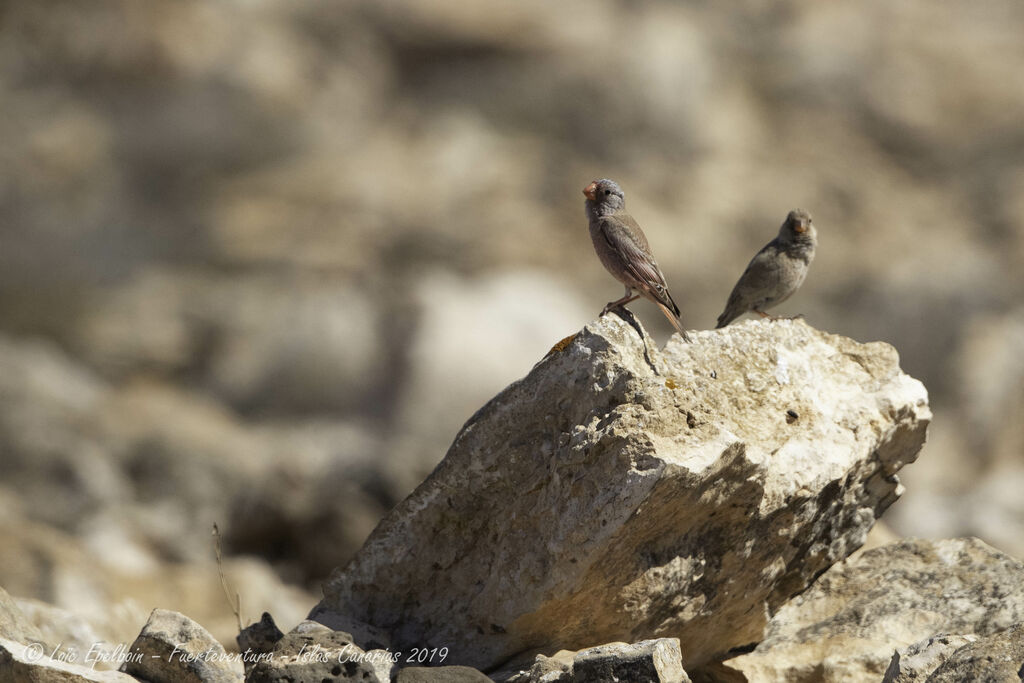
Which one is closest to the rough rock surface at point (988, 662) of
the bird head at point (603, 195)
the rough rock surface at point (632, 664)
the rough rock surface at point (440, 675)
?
the rough rock surface at point (632, 664)

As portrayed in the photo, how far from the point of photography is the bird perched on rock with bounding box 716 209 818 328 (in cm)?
968

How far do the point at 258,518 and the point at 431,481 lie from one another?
13.1 metres

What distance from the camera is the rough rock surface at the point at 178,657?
268 inches

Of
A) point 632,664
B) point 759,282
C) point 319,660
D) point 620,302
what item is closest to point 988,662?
point 632,664

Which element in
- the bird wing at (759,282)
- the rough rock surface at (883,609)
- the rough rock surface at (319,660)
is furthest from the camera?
the bird wing at (759,282)

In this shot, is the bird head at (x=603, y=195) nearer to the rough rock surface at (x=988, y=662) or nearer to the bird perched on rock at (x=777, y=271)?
the bird perched on rock at (x=777, y=271)

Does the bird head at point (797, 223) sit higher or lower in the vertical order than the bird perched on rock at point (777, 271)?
higher

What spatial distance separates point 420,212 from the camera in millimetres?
33188

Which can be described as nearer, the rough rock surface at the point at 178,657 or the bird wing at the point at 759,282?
the rough rock surface at the point at 178,657

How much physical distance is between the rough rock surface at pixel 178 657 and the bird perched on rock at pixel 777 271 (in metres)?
4.35

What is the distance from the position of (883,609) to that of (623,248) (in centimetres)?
253

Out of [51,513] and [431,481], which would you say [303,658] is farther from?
[51,513]

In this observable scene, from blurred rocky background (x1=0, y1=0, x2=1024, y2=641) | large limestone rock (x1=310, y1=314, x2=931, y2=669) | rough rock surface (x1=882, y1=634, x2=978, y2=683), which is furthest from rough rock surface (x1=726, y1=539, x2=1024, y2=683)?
blurred rocky background (x1=0, y1=0, x2=1024, y2=641)

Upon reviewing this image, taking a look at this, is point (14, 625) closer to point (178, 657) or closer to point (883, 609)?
point (178, 657)
